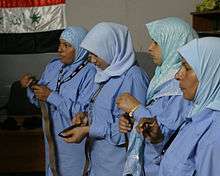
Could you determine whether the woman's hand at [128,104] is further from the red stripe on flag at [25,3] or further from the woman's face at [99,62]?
the red stripe on flag at [25,3]

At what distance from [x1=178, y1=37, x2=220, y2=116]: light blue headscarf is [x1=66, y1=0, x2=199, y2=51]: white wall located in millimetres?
2700

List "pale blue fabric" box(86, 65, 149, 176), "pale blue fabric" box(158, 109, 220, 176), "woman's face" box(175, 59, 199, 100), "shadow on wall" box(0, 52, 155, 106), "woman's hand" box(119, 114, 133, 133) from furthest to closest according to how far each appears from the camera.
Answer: "shadow on wall" box(0, 52, 155, 106) < "pale blue fabric" box(86, 65, 149, 176) < "woman's hand" box(119, 114, 133, 133) < "woman's face" box(175, 59, 199, 100) < "pale blue fabric" box(158, 109, 220, 176)

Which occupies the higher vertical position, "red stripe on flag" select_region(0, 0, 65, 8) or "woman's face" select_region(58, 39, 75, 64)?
"red stripe on flag" select_region(0, 0, 65, 8)

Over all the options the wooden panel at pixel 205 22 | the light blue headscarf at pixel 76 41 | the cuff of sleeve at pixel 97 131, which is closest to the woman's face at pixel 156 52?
the cuff of sleeve at pixel 97 131

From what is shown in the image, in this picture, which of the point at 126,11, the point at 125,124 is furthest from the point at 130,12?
the point at 125,124

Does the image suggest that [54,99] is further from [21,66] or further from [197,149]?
[21,66]

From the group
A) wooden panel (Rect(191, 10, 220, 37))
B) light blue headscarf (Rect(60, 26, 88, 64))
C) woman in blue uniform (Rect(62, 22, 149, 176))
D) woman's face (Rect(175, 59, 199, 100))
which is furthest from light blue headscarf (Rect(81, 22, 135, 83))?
wooden panel (Rect(191, 10, 220, 37))

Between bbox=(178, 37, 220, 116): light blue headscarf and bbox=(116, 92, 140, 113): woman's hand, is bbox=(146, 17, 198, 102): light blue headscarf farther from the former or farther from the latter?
bbox=(178, 37, 220, 116): light blue headscarf

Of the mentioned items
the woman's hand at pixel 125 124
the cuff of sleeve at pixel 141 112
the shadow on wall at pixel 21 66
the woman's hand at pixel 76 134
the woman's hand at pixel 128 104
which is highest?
the woman's hand at pixel 128 104

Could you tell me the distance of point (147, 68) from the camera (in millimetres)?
4039

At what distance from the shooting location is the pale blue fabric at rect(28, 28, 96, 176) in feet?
7.97

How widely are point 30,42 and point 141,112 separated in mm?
2537

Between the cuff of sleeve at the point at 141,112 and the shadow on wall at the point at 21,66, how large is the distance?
7.74ft

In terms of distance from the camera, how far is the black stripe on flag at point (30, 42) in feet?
12.9
